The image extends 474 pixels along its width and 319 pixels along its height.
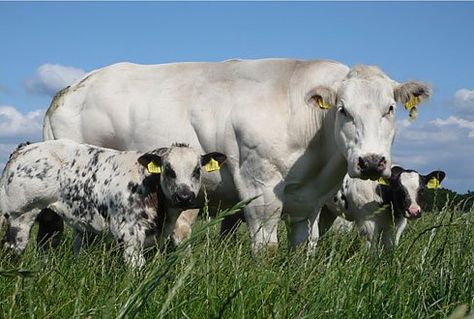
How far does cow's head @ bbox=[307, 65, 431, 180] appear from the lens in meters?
7.42

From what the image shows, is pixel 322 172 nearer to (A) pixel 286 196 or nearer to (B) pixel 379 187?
(A) pixel 286 196

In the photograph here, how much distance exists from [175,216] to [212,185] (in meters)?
0.78

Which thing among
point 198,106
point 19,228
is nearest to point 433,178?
point 198,106

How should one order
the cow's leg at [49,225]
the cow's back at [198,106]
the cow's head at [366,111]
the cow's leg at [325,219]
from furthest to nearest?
the cow's leg at [325,219] → the cow's leg at [49,225] → the cow's back at [198,106] → the cow's head at [366,111]

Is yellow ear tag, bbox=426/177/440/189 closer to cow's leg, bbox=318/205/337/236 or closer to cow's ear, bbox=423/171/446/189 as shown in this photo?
cow's ear, bbox=423/171/446/189

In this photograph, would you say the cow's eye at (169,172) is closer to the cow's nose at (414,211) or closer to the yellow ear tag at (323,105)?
the yellow ear tag at (323,105)

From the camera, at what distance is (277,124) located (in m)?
8.31

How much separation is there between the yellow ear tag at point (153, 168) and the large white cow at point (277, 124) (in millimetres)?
841

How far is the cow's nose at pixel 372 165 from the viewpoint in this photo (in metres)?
7.30

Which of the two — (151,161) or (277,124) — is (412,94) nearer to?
(277,124)

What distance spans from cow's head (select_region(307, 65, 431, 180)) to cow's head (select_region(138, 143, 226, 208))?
1278 millimetres

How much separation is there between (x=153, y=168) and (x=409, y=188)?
167 inches

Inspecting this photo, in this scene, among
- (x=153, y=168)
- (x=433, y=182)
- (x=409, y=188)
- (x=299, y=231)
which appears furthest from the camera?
(x=433, y=182)

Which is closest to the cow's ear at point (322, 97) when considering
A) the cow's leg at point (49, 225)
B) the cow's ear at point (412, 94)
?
the cow's ear at point (412, 94)
